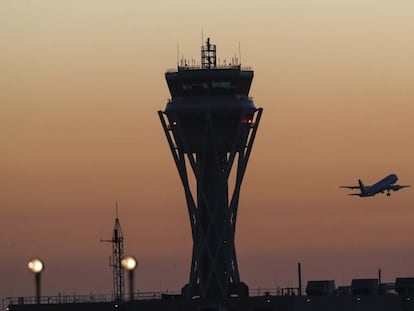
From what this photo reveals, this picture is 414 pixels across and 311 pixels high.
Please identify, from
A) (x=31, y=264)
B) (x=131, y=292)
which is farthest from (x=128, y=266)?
(x=31, y=264)

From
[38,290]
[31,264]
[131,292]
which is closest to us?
[131,292]

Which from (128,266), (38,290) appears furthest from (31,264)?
(128,266)

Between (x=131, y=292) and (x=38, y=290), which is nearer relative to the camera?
(x=131, y=292)

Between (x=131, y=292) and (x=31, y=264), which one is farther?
(x=31, y=264)

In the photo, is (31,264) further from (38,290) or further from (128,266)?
(128,266)

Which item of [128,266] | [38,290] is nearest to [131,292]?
[128,266]

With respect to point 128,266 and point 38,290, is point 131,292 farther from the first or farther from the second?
point 38,290

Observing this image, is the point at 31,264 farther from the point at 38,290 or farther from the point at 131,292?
the point at 131,292

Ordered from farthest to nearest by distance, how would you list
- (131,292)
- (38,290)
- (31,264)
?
(31,264) → (38,290) → (131,292)
